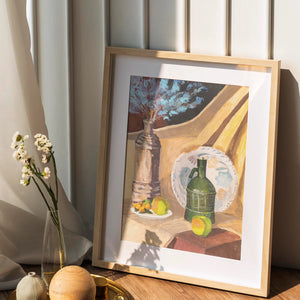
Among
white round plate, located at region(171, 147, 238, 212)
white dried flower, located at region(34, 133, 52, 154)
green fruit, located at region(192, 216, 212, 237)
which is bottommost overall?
green fruit, located at region(192, 216, 212, 237)

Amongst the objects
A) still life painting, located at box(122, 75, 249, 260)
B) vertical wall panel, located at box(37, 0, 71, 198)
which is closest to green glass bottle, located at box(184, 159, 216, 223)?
still life painting, located at box(122, 75, 249, 260)

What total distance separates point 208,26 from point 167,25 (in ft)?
0.36

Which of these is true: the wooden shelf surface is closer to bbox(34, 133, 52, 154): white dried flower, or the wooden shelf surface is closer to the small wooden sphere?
the small wooden sphere

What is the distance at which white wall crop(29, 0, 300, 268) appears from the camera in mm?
1225

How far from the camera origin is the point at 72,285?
1057 mm

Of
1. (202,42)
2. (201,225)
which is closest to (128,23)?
(202,42)

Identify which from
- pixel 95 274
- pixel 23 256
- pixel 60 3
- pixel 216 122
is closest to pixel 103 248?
pixel 95 274

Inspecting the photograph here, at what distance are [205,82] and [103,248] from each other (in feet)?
1.73

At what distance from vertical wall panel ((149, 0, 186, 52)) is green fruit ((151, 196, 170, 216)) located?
0.40 meters

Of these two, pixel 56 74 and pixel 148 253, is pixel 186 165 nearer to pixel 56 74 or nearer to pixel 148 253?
pixel 148 253

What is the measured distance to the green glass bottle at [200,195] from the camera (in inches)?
49.5

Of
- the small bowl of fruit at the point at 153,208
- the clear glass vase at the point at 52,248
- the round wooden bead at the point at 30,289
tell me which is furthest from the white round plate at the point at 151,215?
the round wooden bead at the point at 30,289

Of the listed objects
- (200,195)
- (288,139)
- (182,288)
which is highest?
(288,139)

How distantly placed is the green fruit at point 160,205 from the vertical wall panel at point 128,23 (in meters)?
0.41
